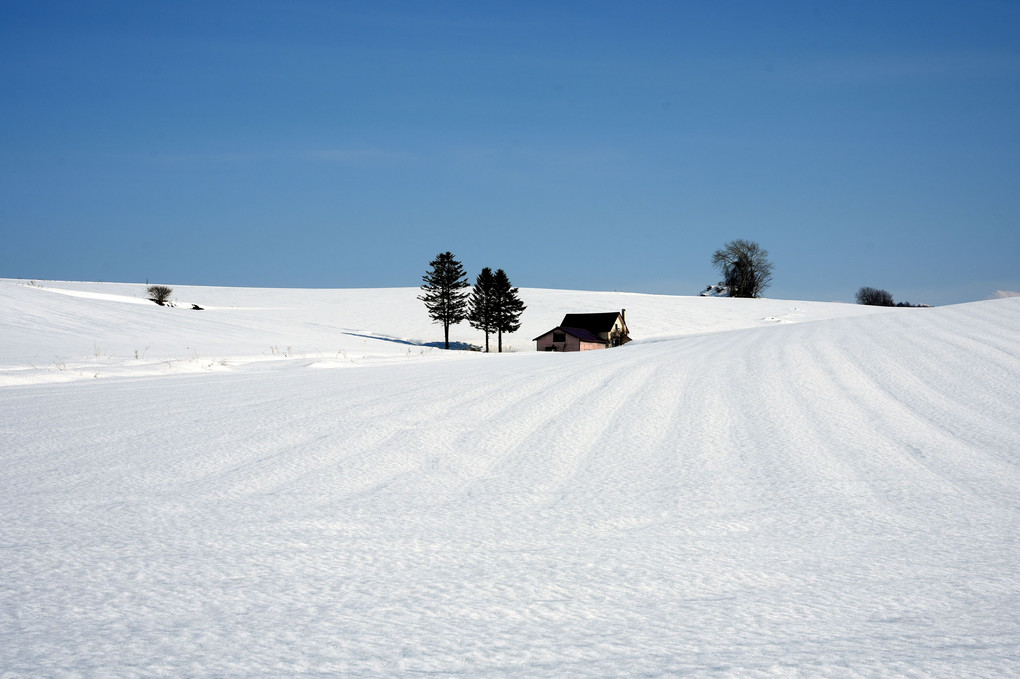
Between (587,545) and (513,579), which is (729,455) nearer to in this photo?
(587,545)

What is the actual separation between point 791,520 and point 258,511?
1937 millimetres

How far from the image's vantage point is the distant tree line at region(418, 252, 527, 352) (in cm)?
4619

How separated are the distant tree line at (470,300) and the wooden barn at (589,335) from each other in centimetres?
286

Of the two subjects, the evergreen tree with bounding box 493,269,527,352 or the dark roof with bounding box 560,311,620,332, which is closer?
the dark roof with bounding box 560,311,620,332

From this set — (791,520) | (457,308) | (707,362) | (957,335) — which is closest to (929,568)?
(791,520)

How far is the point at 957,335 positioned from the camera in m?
7.54

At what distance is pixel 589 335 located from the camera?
140ft

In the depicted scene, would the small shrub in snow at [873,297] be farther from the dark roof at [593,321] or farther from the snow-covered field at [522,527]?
the snow-covered field at [522,527]

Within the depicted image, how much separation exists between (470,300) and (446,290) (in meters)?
2.14

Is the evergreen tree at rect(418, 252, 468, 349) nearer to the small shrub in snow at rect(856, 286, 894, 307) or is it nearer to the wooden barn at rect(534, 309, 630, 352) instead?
the wooden barn at rect(534, 309, 630, 352)

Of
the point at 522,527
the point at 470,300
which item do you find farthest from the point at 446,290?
the point at 522,527

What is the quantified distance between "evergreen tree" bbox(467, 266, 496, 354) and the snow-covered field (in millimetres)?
40313

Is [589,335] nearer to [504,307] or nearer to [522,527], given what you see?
[504,307]

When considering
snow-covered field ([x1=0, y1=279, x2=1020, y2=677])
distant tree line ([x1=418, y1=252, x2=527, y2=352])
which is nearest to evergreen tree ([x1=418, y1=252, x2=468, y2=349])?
distant tree line ([x1=418, y1=252, x2=527, y2=352])
